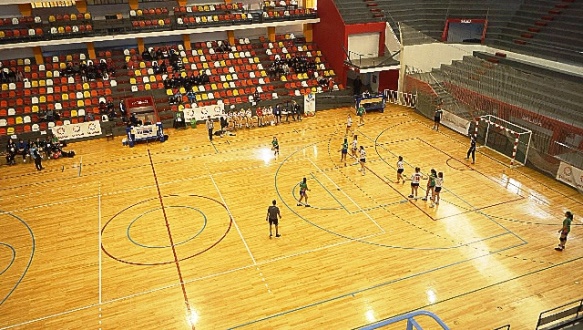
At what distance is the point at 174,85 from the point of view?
2812 centimetres

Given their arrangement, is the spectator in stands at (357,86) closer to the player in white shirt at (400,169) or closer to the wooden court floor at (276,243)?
the wooden court floor at (276,243)

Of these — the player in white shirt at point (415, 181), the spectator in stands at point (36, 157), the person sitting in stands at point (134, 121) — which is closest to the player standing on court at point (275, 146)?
the player in white shirt at point (415, 181)

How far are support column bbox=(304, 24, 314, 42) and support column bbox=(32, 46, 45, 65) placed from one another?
18.0 m

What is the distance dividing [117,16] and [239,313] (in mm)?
24729

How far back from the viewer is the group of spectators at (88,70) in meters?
27.6

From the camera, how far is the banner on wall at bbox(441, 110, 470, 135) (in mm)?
23422

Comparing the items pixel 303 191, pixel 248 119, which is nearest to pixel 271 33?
pixel 248 119

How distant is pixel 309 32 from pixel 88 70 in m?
15.7

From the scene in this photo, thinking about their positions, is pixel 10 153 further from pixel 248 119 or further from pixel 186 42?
pixel 186 42

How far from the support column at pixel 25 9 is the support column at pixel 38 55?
228cm

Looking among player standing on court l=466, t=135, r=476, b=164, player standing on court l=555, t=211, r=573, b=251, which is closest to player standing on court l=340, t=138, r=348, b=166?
player standing on court l=466, t=135, r=476, b=164

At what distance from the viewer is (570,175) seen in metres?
17.7

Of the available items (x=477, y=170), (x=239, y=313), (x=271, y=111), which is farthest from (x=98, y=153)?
(x=477, y=170)

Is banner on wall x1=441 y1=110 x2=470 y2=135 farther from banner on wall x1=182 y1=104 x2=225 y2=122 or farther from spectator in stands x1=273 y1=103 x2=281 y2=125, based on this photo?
banner on wall x1=182 y1=104 x2=225 y2=122
